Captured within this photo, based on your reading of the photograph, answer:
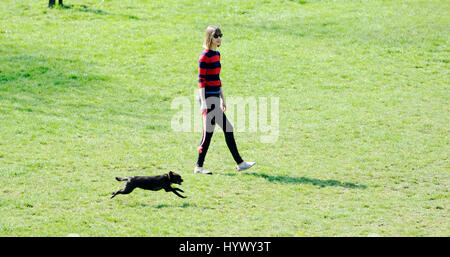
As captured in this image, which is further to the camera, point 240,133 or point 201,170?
point 240,133

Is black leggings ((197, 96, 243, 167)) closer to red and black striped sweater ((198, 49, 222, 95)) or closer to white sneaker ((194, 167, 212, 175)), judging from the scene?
red and black striped sweater ((198, 49, 222, 95))

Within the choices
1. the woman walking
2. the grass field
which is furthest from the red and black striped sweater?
the grass field

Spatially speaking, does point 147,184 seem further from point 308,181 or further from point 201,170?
point 308,181

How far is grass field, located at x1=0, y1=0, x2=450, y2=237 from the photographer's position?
28.6 ft

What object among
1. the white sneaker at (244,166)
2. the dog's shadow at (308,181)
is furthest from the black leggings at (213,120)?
the dog's shadow at (308,181)

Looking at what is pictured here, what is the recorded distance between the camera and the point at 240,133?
13.5 m

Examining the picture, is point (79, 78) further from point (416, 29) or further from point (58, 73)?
point (416, 29)

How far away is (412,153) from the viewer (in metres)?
11.9

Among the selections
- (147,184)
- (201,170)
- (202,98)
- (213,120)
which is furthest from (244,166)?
(147,184)

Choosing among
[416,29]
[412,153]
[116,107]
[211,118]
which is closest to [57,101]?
[116,107]

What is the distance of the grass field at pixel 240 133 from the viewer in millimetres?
8711

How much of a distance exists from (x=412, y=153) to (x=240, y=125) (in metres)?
3.91

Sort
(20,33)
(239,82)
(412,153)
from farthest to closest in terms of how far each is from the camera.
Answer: (20,33) → (239,82) → (412,153)

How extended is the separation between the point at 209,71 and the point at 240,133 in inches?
146
